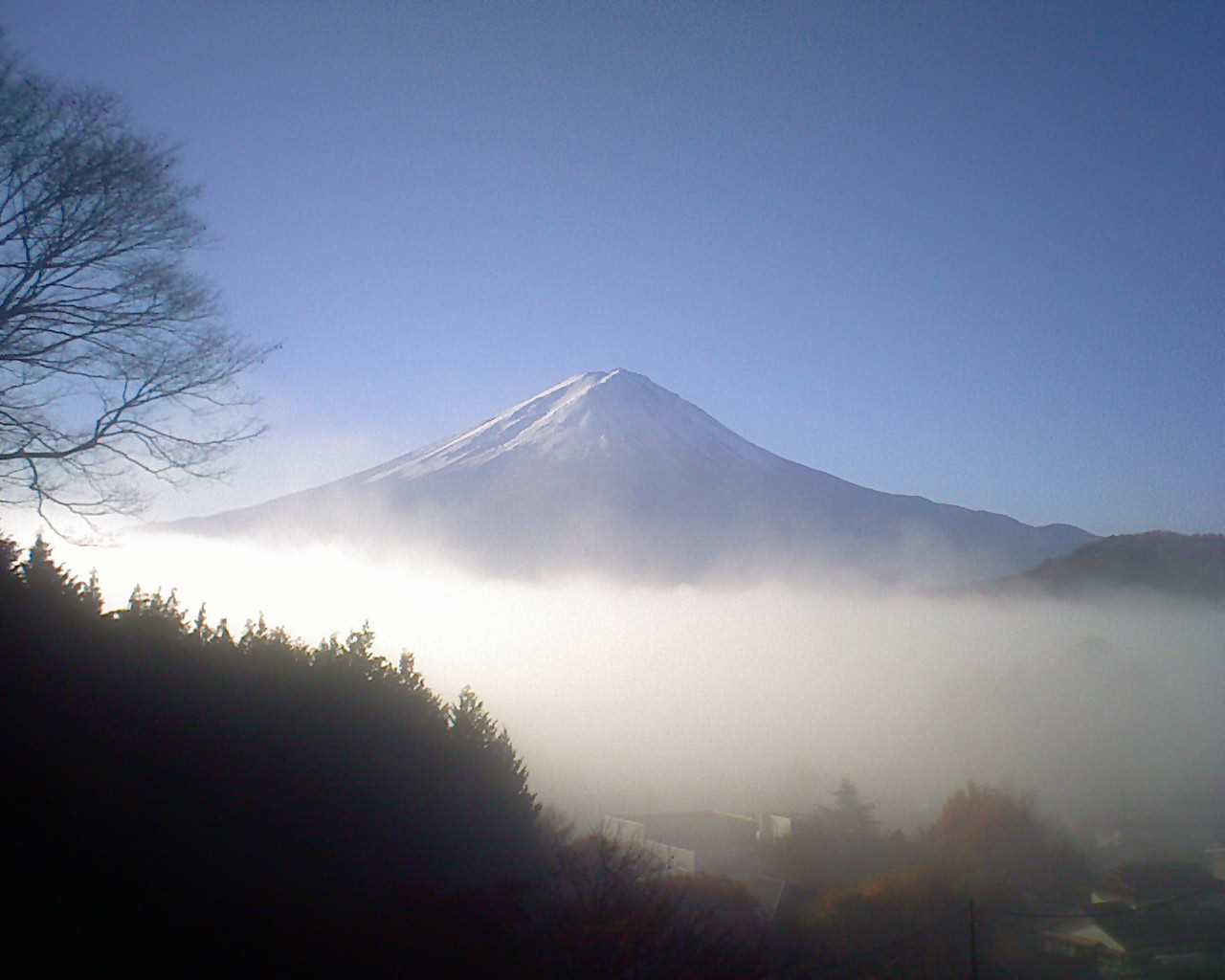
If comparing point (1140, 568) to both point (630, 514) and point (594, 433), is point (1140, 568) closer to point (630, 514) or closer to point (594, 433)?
point (630, 514)

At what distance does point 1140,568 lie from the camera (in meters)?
22.8

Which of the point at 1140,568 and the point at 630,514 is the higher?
the point at 630,514

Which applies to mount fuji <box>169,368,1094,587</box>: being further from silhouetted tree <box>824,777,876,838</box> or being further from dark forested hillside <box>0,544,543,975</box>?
dark forested hillside <box>0,544,543,975</box>

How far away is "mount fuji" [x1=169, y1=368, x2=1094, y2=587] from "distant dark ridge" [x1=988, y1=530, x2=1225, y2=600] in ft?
13.1

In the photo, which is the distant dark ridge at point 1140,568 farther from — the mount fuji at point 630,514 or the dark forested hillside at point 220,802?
the dark forested hillside at point 220,802

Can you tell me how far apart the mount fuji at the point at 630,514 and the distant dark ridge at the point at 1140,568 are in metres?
3.98

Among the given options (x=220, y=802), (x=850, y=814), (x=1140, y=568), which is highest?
(x=1140, y=568)

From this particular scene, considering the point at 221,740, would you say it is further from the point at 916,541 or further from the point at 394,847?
the point at 916,541

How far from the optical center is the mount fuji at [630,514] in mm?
31781

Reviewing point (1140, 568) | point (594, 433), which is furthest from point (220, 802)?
point (594, 433)

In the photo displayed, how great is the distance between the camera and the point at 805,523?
3812 centimetres

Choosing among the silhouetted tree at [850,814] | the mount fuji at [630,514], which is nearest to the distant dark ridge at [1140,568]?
the mount fuji at [630,514]

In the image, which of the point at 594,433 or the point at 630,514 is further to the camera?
the point at 594,433

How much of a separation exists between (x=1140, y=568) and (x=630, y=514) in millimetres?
18117
